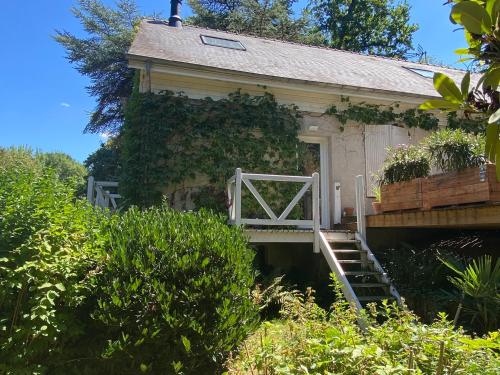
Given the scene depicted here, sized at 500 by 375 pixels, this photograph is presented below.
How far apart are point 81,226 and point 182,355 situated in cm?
139

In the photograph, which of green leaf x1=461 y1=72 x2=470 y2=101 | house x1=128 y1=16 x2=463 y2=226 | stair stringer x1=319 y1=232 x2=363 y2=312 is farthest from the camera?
house x1=128 y1=16 x2=463 y2=226

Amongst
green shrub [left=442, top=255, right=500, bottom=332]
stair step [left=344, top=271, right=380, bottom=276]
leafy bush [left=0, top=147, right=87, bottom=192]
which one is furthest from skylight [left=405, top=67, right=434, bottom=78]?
leafy bush [left=0, top=147, right=87, bottom=192]

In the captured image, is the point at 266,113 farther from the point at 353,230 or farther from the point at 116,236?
the point at 116,236

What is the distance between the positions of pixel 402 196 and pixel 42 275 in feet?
17.3

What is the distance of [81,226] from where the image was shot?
3674mm

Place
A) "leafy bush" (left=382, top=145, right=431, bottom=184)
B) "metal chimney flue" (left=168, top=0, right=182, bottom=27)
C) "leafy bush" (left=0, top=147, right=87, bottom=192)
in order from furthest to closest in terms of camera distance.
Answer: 1. "metal chimney flue" (left=168, top=0, right=182, bottom=27)
2. "leafy bush" (left=382, top=145, right=431, bottom=184)
3. "leafy bush" (left=0, top=147, right=87, bottom=192)

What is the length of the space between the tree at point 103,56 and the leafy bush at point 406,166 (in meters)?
15.0

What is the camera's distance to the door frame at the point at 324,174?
9.04m

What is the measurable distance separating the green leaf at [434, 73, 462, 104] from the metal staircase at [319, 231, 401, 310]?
423 centimetres

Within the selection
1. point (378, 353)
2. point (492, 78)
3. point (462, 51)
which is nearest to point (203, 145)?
point (378, 353)

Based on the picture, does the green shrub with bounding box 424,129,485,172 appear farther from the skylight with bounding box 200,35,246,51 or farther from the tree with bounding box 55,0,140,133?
the tree with bounding box 55,0,140,133

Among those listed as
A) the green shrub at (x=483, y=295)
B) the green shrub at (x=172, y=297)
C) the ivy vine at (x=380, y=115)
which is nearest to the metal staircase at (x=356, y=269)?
the green shrub at (x=483, y=295)

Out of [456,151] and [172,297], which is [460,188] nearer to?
[456,151]

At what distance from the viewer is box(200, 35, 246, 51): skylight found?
33.6ft
